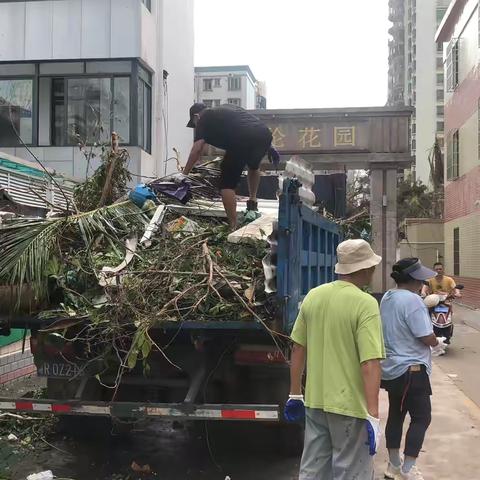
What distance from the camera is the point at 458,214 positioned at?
2022 cm

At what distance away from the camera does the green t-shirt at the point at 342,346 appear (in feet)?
10.3

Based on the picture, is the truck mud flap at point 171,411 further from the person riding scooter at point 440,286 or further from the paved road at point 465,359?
the person riding scooter at point 440,286

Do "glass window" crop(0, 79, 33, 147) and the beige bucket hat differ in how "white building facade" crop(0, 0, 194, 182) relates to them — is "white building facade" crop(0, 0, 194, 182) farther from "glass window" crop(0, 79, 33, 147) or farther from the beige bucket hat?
the beige bucket hat

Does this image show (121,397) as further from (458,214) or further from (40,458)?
(458,214)

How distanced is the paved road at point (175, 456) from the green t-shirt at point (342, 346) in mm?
1725

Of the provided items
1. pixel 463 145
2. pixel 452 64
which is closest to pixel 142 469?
pixel 463 145

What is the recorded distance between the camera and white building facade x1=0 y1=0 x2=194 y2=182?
1374cm

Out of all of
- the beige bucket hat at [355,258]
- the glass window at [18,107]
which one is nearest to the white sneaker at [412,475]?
the beige bucket hat at [355,258]

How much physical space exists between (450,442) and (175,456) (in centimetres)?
253

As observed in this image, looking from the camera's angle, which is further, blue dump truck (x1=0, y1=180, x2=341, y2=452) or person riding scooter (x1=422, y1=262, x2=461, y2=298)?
person riding scooter (x1=422, y1=262, x2=461, y2=298)

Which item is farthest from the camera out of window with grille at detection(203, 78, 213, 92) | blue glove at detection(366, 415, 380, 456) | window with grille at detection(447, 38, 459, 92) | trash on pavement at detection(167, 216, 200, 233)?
window with grille at detection(203, 78, 213, 92)

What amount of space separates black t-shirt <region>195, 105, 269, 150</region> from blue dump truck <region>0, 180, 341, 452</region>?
1385 millimetres

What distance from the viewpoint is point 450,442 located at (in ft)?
18.6

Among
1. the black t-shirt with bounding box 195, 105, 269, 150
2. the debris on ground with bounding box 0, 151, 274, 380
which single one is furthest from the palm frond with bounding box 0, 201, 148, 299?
the black t-shirt with bounding box 195, 105, 269, 150
